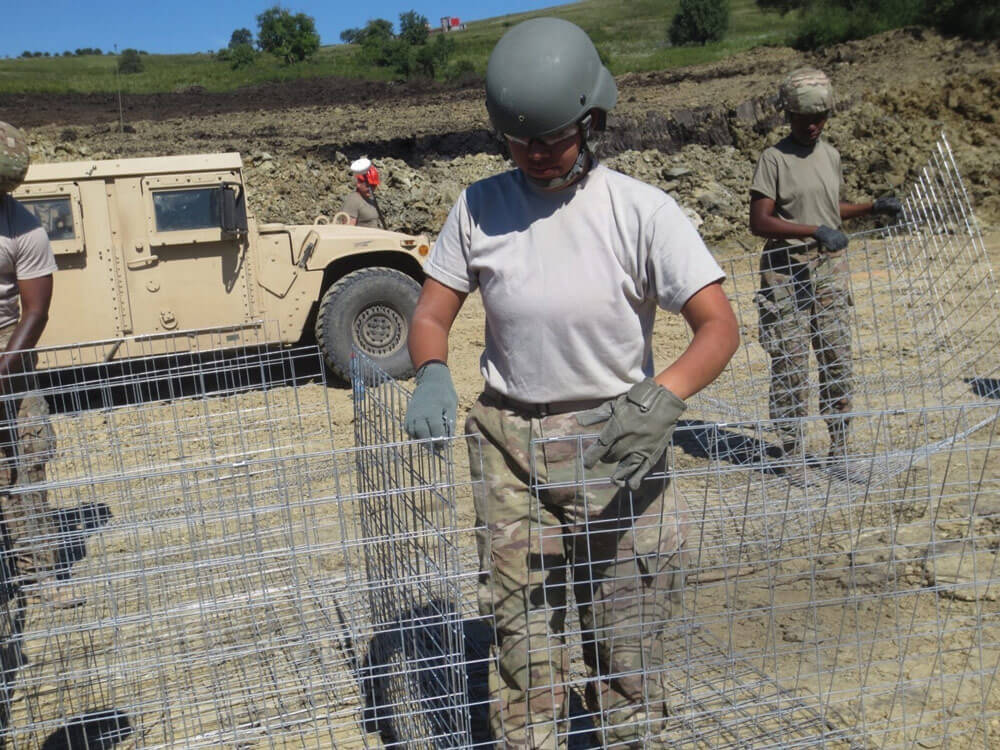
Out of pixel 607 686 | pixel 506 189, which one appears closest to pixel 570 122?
pixel 506 189

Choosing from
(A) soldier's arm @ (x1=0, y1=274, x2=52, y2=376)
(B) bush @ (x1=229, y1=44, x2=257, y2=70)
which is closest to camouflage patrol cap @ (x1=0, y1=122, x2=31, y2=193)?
(A) soldier's arm @ (x1=0, y1=274, x2=52, y2=376)

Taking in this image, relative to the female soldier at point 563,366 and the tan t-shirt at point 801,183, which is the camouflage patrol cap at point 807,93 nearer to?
the tan t-shirt at point 801,183

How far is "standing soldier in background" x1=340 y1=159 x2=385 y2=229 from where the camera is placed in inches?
385

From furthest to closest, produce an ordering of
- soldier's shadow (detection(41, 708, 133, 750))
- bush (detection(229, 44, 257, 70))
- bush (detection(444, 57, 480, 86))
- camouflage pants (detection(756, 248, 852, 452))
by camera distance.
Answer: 1. bush (detection(229, 44, 257, 70))
2. bush (detection(444, 57, 480, 86))
3. camouflage pants (detection(756, 248, 852, 452))
4. soldier's shadow (detection(41, 708, 133, 750))

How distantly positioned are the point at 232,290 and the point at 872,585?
5113mm

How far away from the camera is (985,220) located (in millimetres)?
14508

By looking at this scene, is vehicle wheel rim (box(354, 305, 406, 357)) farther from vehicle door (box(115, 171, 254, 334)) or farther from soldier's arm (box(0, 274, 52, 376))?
soldier's arm (box(0, 274, 52, 376))

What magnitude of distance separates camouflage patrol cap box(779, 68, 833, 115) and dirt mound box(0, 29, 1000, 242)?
9822 mm

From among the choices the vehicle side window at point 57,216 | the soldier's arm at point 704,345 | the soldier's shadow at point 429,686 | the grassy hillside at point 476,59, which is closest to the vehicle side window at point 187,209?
the vehicle side window at point 57,216

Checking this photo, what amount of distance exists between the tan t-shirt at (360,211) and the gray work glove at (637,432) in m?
7.98

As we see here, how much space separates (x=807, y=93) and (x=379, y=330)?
4.04 meters

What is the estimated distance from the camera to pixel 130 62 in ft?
140

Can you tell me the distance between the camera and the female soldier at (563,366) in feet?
6.90

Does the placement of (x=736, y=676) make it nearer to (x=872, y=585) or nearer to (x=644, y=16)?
(x=872, y=585)
